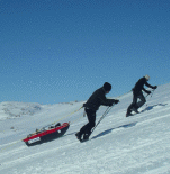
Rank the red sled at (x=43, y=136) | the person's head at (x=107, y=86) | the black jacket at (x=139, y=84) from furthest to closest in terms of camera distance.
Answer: the black jacket at (x=139, y=84)
the red sled at (x=43, y=136)
the person's head at (x=107, y=86)

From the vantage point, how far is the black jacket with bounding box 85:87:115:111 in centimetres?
629

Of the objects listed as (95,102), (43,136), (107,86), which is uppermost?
(107,86)

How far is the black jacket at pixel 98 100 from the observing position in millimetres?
6293

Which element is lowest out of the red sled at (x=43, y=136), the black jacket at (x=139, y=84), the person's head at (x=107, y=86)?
the red sled at (x=43, y=136)

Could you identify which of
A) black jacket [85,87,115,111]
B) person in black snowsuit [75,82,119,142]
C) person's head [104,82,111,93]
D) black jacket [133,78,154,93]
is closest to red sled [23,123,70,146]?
person in black snowsuit [75,82,119,142]

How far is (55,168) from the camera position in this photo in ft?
12.6

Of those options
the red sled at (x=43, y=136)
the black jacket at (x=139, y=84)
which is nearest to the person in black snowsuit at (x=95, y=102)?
the red sled at (x=43, y=136)

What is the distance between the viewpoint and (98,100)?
21.0ft

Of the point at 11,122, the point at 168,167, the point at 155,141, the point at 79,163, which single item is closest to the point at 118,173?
the point at 168,167

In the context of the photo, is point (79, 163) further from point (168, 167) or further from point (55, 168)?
point (168, 167)

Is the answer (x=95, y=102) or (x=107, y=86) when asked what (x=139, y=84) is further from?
(x=95, y=102)

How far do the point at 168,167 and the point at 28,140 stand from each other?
6.82m

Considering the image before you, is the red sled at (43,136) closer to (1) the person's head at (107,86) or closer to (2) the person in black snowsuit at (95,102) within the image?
(2) the person in black snowsuit at (95,102)

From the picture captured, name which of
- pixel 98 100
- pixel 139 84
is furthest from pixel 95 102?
pixel 139 84
